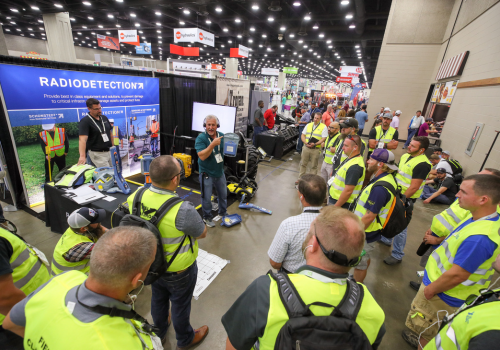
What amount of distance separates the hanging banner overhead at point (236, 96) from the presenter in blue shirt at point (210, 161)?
3.04 m

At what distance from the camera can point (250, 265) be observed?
9.89 ft

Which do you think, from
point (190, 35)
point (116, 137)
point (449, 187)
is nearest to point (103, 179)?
point (116, 137)

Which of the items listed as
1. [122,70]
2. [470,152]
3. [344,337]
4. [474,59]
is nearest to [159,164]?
[344,337]

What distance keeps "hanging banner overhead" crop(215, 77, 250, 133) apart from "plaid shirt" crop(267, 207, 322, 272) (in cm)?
511

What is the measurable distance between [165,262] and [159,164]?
684 mm

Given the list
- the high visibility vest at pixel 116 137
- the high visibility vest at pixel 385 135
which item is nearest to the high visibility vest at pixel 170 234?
the high visibility vest at pixel 116 137

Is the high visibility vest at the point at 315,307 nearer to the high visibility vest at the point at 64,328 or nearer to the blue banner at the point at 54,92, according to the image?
the high visibility vest at the point at 64,328

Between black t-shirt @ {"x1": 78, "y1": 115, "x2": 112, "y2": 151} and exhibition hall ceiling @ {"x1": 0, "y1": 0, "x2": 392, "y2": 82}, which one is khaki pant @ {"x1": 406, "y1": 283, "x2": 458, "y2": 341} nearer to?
black t-shirt @ {"x1": 78, "y1": 115, "x2": 112, "y2": 151}

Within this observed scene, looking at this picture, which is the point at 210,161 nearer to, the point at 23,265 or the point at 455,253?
the point at 23,265

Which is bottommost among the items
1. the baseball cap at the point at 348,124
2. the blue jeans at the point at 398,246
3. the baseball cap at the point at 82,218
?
the blue jeans at the point at 398,246

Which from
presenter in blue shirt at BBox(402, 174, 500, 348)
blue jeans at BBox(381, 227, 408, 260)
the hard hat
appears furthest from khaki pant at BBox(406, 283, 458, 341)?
the hard hat

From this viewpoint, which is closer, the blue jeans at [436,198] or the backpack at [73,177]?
the backpack at [73,177]

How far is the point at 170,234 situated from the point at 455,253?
80.1 inches

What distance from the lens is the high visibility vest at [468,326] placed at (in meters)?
0.91
